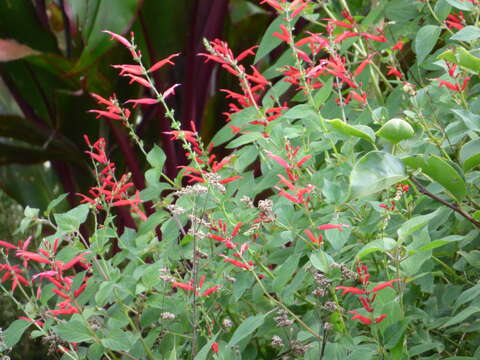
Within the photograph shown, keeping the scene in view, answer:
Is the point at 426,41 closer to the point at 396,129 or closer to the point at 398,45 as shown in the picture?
the point at 398,45

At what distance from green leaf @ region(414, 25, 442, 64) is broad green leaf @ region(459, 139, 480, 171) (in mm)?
262

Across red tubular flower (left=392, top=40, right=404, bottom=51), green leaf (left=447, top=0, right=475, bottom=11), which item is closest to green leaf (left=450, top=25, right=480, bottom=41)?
green leaf (left=447, top=0, right=475, bottom=11)

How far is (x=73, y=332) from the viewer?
2.73ft

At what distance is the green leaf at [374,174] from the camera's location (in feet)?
1.77

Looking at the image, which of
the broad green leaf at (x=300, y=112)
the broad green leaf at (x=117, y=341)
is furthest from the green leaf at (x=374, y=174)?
the broad green leaf at (x=117, y=341)

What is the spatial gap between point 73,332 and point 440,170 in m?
0.45

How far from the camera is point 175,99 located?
2.51 metres

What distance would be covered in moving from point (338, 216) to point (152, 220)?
0.88 feet

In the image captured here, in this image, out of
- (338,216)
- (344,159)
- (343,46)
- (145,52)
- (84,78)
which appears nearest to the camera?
(338,216)

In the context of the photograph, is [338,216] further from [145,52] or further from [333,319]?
[145,52]

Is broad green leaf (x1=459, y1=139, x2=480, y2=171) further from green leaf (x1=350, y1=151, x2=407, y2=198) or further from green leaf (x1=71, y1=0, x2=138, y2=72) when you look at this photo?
green leaf (x1=71, y1=0, x2=138, y2=72)

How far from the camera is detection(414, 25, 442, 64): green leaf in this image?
2.89 ft

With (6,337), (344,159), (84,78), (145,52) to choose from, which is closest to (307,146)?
(344,159)

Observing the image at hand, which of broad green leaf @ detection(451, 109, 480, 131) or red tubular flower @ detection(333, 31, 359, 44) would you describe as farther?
red tubular flower @ detection(333, 31, 359, 44)
